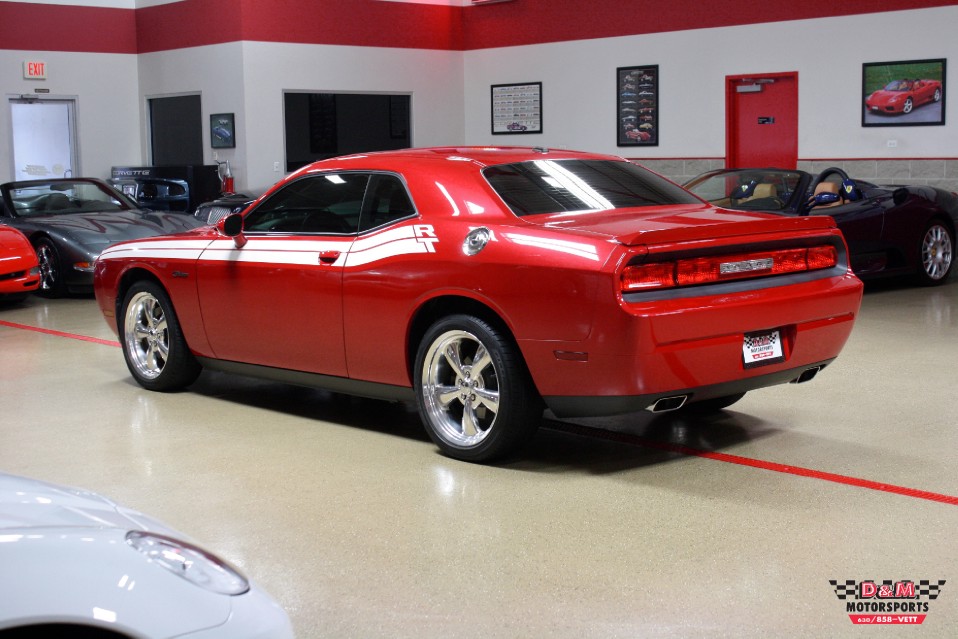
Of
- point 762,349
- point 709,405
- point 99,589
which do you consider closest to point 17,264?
point 709,405

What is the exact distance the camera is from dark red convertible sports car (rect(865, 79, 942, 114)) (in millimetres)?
14602

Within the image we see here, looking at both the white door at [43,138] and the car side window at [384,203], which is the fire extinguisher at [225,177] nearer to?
the white door at [43,138]

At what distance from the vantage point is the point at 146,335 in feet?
22.0

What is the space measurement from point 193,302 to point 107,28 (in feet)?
47.4

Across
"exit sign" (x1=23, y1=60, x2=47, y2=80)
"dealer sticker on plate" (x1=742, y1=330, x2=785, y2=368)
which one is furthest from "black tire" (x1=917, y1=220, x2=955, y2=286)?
"exit sign" (x1=23, y1=60, x2=47, y2=80)

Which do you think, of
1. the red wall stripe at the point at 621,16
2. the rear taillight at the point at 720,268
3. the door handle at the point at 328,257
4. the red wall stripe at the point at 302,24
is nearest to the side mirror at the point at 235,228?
the door handle at the point at 328,257

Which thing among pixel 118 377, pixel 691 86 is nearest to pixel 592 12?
pixel 691 86

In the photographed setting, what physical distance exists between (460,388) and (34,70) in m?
15.7

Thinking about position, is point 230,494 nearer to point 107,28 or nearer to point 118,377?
point 118,377

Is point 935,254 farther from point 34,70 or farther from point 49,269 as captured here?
point 34,70

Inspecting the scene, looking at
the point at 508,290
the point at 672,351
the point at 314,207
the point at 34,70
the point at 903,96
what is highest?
the point at 34,70

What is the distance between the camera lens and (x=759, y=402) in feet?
20.1

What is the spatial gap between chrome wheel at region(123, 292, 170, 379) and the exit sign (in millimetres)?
13156

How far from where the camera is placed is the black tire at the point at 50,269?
37.3 ft
